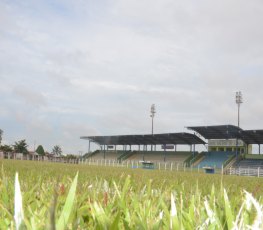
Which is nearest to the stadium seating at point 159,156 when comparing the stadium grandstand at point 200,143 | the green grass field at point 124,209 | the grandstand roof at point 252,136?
the stadium grandstand at point 200,143

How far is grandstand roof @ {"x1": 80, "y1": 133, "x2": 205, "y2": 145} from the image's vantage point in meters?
56.7

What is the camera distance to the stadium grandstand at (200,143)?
51375 millimetres

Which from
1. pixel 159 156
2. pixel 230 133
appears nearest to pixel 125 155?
pixel 159 156

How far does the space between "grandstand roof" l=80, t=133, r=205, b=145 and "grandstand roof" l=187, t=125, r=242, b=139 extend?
1.23 m

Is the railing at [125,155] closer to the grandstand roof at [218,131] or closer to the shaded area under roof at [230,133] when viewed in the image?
the grandstand roof at [218,131]

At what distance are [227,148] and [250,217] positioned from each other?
64093mm

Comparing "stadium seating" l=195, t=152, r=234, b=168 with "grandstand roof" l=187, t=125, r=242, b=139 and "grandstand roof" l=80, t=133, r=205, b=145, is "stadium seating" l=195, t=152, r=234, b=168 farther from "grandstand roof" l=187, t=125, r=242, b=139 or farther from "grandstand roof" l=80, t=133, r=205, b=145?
"grandstand roof" l=80, t=133, r=205, b=145

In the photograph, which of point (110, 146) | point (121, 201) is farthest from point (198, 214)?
point (110, 146)

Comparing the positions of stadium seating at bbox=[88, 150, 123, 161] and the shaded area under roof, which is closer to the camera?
the shaded area under roof

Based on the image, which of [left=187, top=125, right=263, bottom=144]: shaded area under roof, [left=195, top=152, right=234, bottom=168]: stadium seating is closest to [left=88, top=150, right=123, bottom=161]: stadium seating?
[left=195, top=152, right=234, bottom=168]: stadium seating

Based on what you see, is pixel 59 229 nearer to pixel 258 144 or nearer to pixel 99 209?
pixel 99 209

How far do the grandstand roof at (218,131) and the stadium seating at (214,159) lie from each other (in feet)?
8.56

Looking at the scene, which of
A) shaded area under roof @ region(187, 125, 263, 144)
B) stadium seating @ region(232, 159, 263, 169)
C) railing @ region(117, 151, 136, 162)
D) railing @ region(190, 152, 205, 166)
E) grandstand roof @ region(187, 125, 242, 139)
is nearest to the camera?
shaded area under roof @ region(187, 125, 263, 144)

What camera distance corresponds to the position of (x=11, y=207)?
1434 mm
